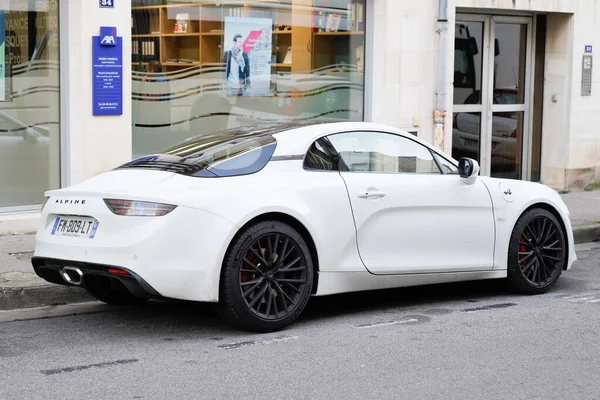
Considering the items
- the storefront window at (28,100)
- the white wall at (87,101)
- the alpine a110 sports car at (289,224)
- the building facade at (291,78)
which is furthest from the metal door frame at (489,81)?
the alpine a110 sports car at (289,224)

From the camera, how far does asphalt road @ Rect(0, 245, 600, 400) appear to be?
5805mm

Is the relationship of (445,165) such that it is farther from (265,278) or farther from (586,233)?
(586,233)

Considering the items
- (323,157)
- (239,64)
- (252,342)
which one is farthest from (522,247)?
(239,64)

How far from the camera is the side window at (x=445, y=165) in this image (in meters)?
8.27

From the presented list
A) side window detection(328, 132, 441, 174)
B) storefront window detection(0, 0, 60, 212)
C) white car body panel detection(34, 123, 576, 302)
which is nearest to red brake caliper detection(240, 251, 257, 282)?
white car body panel detection(34, 123, 576, 302)

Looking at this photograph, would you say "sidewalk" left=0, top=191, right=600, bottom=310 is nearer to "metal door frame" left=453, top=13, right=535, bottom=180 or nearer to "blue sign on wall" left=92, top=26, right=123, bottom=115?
"blue sign on wall" left=92, top=26, right=123, bottom=115

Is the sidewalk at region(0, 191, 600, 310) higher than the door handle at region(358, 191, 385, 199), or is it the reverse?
the door handle at region(358, 191, 385, 199)

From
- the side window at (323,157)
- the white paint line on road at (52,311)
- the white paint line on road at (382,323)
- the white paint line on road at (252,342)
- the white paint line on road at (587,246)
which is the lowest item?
the white paint line on road at (587,246)

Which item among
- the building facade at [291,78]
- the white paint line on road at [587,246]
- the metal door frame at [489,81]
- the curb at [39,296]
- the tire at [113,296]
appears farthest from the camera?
the metal door frame at [489,81]

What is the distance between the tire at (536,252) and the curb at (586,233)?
133 inches

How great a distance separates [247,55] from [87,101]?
2422 mm

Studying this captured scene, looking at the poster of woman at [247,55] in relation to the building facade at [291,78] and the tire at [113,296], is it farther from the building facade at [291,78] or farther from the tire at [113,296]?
the tire at [113,296]

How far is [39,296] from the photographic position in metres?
8.26

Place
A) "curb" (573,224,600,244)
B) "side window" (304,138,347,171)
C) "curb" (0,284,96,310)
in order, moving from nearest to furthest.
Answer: "side window" (304,138,347,171) < "curb" (0,284,96,310) < "curb" (573,224,600,244)
